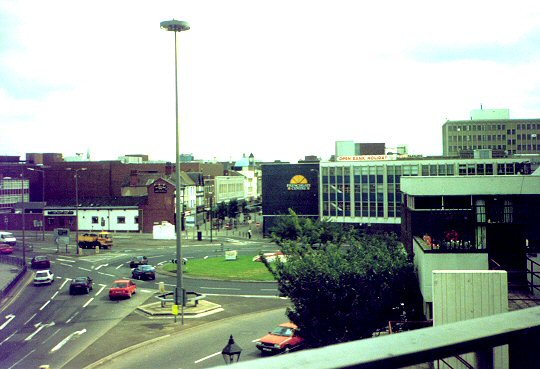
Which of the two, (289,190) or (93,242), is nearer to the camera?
(93,242)

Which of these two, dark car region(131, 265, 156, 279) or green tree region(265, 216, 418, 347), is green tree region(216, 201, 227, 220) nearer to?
dark car region(131, 265, 156, 279)

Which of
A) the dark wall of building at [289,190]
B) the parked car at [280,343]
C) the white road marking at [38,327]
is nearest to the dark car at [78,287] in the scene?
the white road marking at [38,327]

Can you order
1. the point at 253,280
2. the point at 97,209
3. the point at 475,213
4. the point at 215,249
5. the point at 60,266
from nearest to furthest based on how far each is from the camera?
the point at 475,213 → the point at 253,280 → the point at 60,266 → the point at 215,249 → the point at 97,209

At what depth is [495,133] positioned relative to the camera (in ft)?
417

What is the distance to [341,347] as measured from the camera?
1.63 metres

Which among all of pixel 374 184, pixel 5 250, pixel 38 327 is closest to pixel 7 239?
pixel 5 250

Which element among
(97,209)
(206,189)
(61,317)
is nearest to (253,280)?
(61,317)

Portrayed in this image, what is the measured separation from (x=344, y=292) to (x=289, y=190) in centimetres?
5593

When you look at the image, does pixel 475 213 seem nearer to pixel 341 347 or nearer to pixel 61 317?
pixel 341 347

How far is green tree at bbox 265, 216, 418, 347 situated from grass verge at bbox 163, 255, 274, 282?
74.1 ft

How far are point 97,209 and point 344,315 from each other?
218ft

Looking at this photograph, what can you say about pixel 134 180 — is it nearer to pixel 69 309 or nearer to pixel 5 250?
pixel 5 250

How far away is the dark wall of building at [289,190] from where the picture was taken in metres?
71.9

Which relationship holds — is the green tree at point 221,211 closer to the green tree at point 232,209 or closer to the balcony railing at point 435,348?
the green tree at point 232,209
